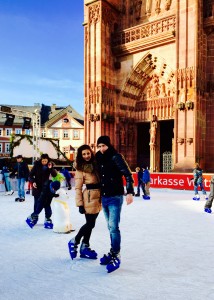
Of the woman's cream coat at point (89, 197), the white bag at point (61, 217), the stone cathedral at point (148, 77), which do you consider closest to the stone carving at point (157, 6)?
the stone cathedral at point (148, 77)

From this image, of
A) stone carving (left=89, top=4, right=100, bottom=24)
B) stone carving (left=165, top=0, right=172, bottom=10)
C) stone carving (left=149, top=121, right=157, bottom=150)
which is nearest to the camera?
stone carving (left=165, top=0, right=172, bottom=10)

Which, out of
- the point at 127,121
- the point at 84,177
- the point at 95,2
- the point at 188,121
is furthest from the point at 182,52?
the point at 84,177

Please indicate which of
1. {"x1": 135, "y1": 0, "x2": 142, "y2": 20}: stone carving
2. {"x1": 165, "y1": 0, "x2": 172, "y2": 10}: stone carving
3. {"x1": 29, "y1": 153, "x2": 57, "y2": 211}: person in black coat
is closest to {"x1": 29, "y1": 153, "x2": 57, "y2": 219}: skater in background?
{"x1": 29, "y1": 153, "x2": 57, "y2": 211}: person in black coat

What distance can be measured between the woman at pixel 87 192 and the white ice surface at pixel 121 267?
37 centimetres

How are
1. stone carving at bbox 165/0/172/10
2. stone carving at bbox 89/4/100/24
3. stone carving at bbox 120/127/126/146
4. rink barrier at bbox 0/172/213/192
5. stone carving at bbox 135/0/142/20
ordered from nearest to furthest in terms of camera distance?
rink barrier at bbox 0/172/213/192 < stone carving at bbox 165/0/172/10 < stone carving at bbox 89/4/100/24 < stone carving at bbox 135/0/142/20 < stone carving at bbox 120/127/126/146

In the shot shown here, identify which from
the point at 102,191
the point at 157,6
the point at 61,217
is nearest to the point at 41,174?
the point at 61,217

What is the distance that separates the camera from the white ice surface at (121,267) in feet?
10.5

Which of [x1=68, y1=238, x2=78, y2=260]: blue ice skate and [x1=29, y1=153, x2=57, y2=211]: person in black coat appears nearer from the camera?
[x1=68, y1=238, x2=78, y2=260]: blue ice skate

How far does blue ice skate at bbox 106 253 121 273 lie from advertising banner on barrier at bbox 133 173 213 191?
1349 centimetres

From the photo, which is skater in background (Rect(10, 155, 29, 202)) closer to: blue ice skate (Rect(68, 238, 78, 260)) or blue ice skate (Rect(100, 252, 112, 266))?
blue ice skate (Rect(68, 238, 78, 260))

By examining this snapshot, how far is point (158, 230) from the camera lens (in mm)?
6500

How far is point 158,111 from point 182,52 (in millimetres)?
5514

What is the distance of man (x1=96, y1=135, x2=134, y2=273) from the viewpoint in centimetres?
402

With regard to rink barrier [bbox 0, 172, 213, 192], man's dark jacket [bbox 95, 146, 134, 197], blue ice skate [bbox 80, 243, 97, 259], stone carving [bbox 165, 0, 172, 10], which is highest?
stone carving [bbox 165, 0, 172, 10]
